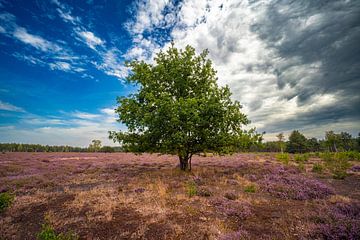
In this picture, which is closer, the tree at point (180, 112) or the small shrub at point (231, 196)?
the small shrub at point (231, 196)

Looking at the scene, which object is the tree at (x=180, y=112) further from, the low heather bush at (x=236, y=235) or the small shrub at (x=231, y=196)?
the low heather bush at (x=236, y=235)

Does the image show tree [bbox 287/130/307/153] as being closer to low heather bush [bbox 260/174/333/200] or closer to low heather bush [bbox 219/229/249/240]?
low heather bush [bbox 260/174/333/200]

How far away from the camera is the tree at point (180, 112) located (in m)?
13.9

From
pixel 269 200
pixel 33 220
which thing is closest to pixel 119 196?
pixel 33 220

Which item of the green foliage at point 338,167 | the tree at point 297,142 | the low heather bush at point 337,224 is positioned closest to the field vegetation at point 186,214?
the low heather bush at point 337,224

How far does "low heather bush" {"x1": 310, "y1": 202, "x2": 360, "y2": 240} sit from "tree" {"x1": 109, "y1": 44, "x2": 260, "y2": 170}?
855 centimetres

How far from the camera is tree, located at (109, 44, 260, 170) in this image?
13891mm

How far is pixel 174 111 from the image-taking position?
1327 centimetres

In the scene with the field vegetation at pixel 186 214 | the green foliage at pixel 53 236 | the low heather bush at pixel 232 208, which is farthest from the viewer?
the low heather bush at pixel 232 208

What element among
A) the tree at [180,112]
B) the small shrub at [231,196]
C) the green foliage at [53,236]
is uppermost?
the tree at [180,112]

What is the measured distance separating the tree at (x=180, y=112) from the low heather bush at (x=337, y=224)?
855 centimetres

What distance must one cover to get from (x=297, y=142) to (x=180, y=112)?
105415 millimetres

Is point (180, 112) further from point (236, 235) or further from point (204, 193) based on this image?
point (236, 235)

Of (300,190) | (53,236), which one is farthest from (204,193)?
(53,236)
